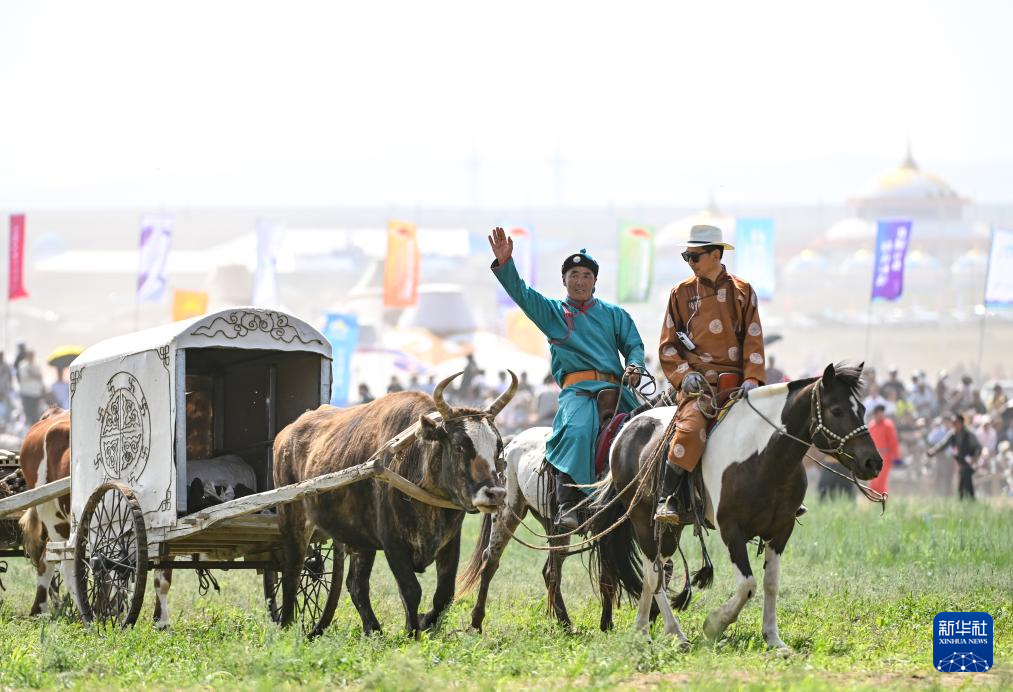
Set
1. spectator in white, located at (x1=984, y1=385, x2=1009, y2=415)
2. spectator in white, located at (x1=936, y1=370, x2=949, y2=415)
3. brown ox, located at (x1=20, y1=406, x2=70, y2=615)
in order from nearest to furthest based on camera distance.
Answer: brown ox, located at (x1=20, y1=406, x2=70, y2=615) → spectator in white, located at (x1=984, y1=385, x2=1009, y2=415) → spectator in white, located at (x1=936, y1=370, x2=949, y2=415)

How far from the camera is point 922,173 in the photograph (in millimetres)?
118625

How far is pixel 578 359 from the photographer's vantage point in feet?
36.2

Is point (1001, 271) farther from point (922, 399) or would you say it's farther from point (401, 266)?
point (401, 266)

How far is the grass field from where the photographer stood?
817 centimetres

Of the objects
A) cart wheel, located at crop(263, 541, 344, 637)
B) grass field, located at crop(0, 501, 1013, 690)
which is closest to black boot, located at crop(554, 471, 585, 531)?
grass field, located at crop(0, 501, 1013, 690)

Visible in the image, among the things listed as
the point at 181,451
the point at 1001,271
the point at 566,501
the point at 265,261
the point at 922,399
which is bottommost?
the point at 922,399

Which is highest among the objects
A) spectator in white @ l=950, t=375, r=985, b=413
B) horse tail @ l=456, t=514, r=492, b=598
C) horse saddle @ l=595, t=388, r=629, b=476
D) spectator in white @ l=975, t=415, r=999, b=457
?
horse saddle @ l=595, t=388, r=629, b=476

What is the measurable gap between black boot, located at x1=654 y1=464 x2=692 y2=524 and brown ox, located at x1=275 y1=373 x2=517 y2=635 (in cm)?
98

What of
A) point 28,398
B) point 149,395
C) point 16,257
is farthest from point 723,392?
point 16,257

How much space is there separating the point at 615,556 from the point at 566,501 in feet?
1.63

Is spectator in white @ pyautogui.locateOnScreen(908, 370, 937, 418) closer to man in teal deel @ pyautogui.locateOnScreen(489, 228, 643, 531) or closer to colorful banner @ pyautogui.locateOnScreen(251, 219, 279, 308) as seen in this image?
colorful banner @ pyautogui.locateOnScreen(251, 219, 279, 308)

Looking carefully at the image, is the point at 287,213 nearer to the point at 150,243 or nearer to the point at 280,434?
the point at 150,243

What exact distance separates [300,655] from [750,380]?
10.4 feet

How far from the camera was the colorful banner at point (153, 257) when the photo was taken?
39.7 meters
